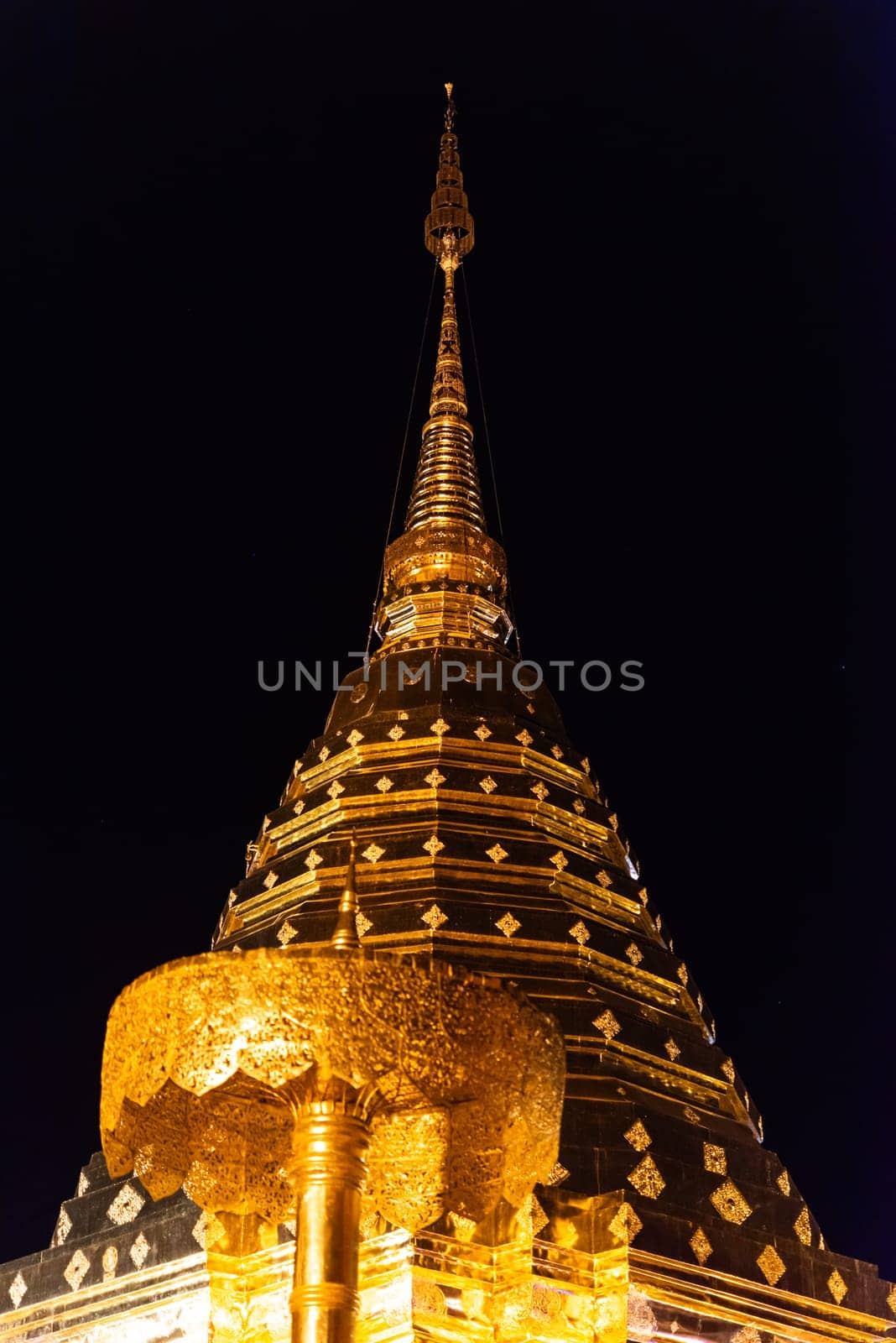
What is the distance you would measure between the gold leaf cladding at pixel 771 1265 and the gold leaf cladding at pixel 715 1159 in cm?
48

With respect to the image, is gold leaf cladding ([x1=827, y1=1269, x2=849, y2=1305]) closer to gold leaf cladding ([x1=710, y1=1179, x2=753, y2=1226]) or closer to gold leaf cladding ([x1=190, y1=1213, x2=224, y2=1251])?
gold leaf cladding ([x1=710, y1=1179, x2=753, y2=1226])

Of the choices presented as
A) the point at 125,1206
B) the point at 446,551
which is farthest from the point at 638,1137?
the point at 446,551

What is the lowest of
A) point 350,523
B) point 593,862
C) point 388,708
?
point 593,862

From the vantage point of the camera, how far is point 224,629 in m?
16.5

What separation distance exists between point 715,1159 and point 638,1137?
513 mm

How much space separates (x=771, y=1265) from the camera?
920cm

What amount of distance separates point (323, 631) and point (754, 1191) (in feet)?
27.7

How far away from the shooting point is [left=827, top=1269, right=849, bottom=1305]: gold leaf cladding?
930 cm

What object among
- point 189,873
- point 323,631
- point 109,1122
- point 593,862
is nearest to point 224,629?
point 323,631

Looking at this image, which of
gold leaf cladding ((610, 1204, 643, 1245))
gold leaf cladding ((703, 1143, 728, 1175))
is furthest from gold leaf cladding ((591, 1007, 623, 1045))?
gold leaf cladding ((610, 1204, 643, 1245))

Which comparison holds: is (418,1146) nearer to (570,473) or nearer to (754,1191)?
(754,1191)

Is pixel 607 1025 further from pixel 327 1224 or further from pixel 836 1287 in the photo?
pixel 327 1224

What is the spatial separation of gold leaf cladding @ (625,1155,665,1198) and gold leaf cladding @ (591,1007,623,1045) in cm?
86

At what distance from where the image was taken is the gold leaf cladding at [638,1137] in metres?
9.36
